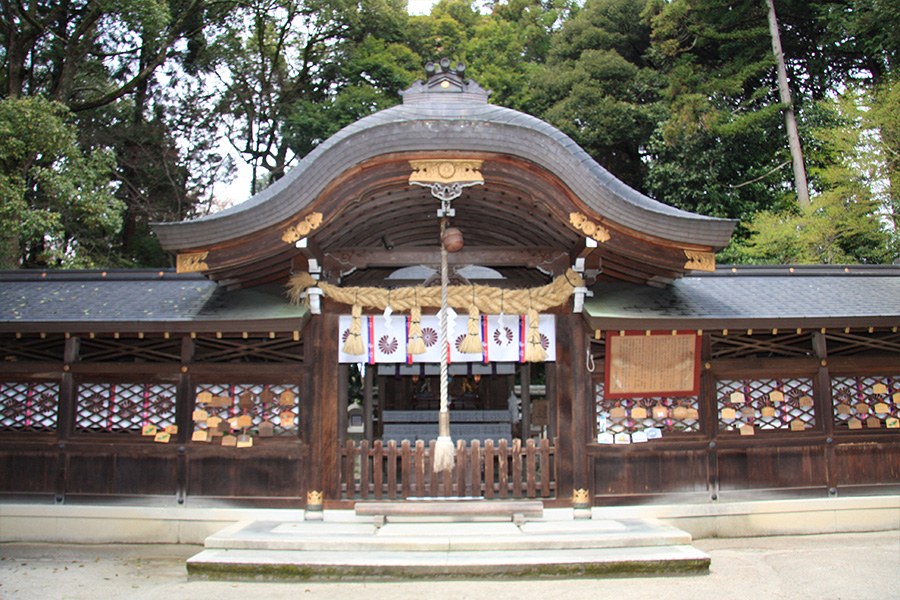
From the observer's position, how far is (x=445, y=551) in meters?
6.36

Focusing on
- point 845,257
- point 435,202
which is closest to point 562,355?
point 435,202

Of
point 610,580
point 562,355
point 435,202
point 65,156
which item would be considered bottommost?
point 610,580

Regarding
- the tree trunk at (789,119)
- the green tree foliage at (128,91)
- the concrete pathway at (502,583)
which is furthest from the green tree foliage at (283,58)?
the concrete pathway at (502,583)

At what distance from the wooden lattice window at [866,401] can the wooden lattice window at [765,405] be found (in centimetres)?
41

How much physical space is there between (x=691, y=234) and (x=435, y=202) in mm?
3025

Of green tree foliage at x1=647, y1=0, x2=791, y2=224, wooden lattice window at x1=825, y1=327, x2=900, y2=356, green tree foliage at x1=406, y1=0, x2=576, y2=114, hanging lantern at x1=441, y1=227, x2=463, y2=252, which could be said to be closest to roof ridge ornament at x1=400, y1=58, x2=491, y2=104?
hanging lantern at x1=441, y1=227, x2=463, y2=252

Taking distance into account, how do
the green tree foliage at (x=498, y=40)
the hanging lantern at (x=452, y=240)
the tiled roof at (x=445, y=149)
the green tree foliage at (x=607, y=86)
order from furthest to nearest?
the green tree foliage at (x=498, y=40) → the green tree foliage at (x=607, y=86) → the hanging lantern at (x=452, y=240) → the tiled roof at (x=445, y=149)

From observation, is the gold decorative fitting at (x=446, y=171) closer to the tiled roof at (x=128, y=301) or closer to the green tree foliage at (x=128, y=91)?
the tiled roof at (x=128, y=301)

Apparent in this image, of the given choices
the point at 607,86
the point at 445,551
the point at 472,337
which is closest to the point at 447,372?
the point at 472,337

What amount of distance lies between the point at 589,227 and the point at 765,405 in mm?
3565

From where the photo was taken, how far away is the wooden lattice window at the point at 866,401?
8.04 metres

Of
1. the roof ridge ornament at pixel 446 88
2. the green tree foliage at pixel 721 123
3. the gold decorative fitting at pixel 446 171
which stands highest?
the green tree foliage at pixel 721 123

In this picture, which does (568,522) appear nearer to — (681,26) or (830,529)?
(830,529)

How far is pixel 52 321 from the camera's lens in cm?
727
